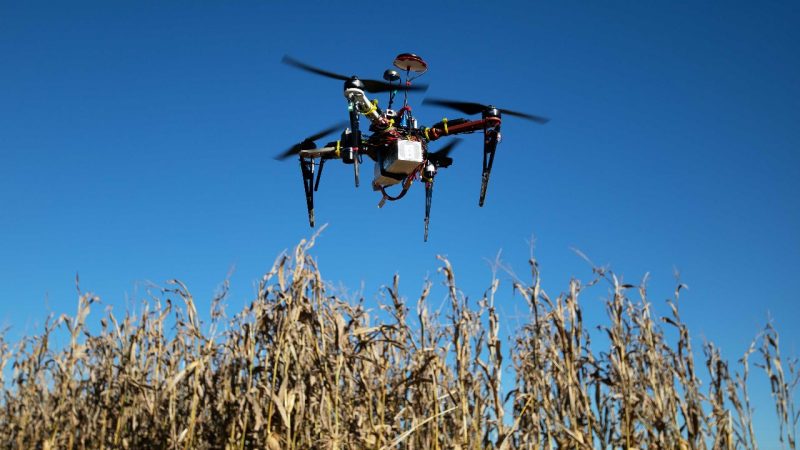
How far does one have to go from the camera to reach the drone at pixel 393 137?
1124 cm

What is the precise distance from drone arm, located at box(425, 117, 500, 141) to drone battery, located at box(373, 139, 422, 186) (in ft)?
2.16

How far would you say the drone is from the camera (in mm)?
11242

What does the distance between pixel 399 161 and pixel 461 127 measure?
1.77 m

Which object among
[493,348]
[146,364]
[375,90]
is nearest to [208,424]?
[146,364]

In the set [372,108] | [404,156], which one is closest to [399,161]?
[404,156]

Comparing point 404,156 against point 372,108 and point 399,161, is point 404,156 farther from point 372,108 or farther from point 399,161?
point 372,108

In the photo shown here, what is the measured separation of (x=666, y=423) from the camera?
4.21m

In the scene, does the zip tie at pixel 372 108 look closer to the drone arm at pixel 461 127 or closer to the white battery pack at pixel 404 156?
the white battery pack at pixel 404 156

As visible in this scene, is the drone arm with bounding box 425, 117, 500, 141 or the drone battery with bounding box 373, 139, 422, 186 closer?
the drone battery with bounding box 373, 139, 422, 186

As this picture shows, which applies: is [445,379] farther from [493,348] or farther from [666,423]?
[666,423]

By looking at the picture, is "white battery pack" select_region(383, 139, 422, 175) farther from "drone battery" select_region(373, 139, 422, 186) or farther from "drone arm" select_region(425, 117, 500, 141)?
"drone arm" select_region(425, 117, 500, 141)

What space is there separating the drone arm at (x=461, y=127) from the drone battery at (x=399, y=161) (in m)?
0.66

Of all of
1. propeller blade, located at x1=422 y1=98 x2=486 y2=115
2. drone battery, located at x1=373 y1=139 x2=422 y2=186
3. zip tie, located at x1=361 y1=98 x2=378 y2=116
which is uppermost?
propeller blade, located at x1=422 y1=98 x2=486 y2=115

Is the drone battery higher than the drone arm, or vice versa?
the drone arm
